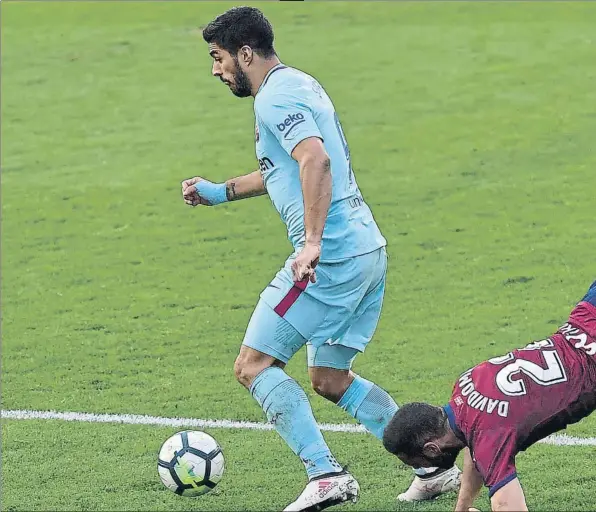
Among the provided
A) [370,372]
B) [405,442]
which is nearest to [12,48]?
[370,372]

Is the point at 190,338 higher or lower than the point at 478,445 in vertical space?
lower

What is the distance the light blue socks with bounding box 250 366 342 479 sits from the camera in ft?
16.6

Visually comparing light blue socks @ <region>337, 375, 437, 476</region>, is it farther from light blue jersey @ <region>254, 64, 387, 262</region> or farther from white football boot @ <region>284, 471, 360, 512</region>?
light blue jersey @ <region>254, 64, 387, 262</region>

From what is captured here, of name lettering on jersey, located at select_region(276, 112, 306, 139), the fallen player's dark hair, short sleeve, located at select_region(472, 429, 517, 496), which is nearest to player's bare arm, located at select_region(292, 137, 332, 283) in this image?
name lettering on jersey, located at select_region(276, 112, 306, 139)

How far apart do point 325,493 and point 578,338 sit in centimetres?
123

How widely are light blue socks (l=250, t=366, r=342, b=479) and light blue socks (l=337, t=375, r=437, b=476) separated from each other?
38cm

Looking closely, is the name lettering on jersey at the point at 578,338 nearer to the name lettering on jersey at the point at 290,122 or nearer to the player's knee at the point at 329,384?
the player's knee at the point at 329,384

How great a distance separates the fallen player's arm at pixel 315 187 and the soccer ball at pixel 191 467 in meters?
1.18

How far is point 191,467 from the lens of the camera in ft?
17.4

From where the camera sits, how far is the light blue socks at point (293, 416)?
16.6 ft

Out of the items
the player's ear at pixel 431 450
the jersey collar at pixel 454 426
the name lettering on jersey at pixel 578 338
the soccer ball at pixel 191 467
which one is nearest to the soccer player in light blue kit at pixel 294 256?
the soccer ball at pixel 191 467

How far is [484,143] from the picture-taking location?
1315 cm

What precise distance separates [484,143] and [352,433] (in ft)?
24.5

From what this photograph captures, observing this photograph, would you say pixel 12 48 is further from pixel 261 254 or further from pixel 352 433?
pixel 352 433
